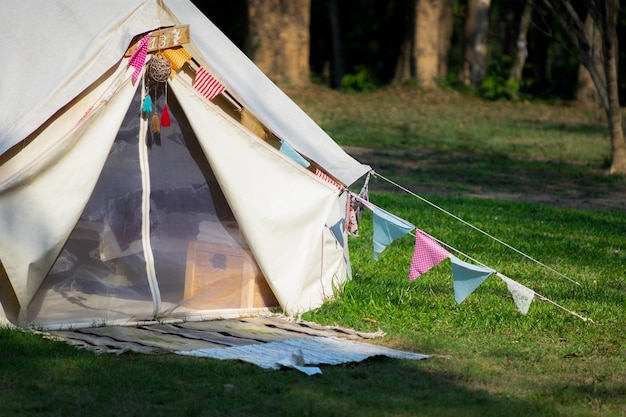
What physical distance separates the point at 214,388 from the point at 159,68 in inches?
98.2

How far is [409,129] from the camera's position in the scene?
2088cm

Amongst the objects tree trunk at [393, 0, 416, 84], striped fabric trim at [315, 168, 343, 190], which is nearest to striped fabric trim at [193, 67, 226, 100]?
striped fabric trim at [315, 168, 343, 190]

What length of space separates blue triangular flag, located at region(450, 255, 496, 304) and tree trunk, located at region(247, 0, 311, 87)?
17.7m

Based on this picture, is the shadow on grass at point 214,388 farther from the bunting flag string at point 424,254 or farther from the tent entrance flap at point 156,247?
the bunting flag string at point 424,254

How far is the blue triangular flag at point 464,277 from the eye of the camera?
6.99 metres

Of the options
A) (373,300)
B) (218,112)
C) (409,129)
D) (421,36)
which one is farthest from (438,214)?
(421,36)

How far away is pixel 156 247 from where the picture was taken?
730 cm

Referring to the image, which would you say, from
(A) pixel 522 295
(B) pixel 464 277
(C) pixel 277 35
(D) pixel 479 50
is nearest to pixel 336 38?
(D) pixel 479 50

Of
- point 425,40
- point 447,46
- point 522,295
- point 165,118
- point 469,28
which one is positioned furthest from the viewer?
point 469,28

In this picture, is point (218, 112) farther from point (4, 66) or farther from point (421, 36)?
point (421, 36)

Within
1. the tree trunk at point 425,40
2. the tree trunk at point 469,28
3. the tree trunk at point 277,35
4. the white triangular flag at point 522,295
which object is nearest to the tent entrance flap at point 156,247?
the white triangular flag at point 522,295

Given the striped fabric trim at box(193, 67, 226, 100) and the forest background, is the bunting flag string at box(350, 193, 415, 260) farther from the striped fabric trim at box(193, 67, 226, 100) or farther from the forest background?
the forest background

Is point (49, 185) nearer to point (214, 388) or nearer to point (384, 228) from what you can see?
point (214, 388)

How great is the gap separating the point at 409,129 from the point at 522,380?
15.0 meters
